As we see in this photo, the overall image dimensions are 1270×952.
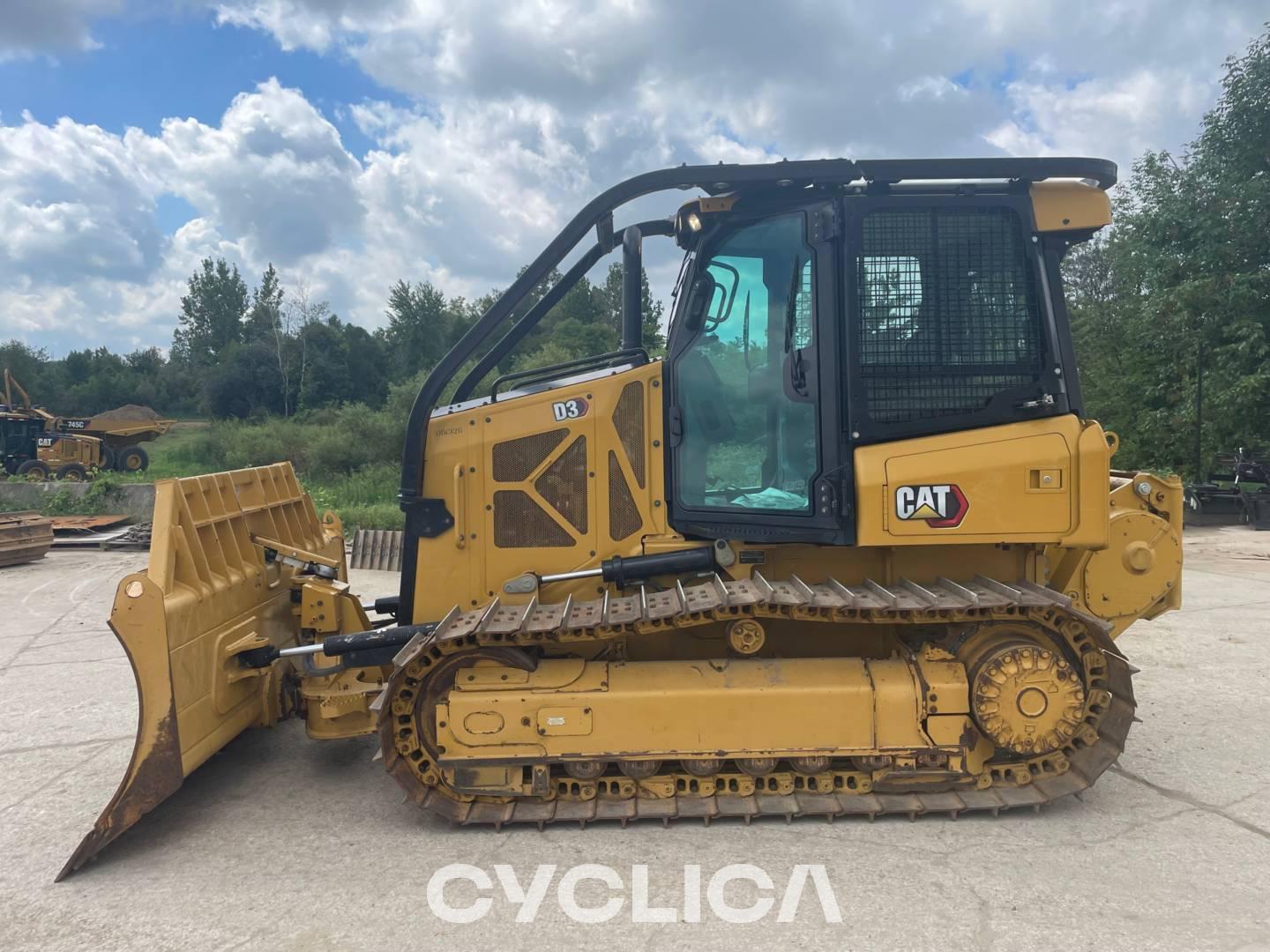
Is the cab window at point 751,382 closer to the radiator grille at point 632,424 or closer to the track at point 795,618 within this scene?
the radiator grille at point 632,424

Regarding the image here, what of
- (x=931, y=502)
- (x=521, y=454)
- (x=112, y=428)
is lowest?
(x=931, y=502)

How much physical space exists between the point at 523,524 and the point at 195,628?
1.59 metres

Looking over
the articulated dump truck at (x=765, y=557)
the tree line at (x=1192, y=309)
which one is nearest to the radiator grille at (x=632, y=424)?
the articulated dump truck at (x=765, y=557)

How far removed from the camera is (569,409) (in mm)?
4113

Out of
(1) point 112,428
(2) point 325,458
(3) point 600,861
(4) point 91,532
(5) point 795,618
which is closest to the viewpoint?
(3) point 600,861

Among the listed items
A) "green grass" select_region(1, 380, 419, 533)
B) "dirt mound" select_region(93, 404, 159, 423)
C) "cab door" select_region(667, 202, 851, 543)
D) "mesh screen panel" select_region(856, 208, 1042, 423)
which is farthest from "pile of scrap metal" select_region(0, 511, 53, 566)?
"dirt mound" select_region(93, 404, 159, 423)

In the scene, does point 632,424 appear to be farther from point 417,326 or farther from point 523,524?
point 417,326

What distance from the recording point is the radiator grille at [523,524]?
13.7 ft

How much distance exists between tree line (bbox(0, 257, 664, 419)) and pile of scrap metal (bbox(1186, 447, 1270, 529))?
30.4 m

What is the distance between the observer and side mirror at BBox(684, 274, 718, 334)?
13.0 ft

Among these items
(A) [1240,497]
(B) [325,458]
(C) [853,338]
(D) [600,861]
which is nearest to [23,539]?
(D) [600,861]

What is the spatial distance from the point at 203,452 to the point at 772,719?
34374 mm

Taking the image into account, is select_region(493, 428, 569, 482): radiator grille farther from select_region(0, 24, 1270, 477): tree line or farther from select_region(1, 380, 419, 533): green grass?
select_region(1, 380, 419, 533): green grass

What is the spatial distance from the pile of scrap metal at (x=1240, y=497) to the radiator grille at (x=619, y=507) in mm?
14840
